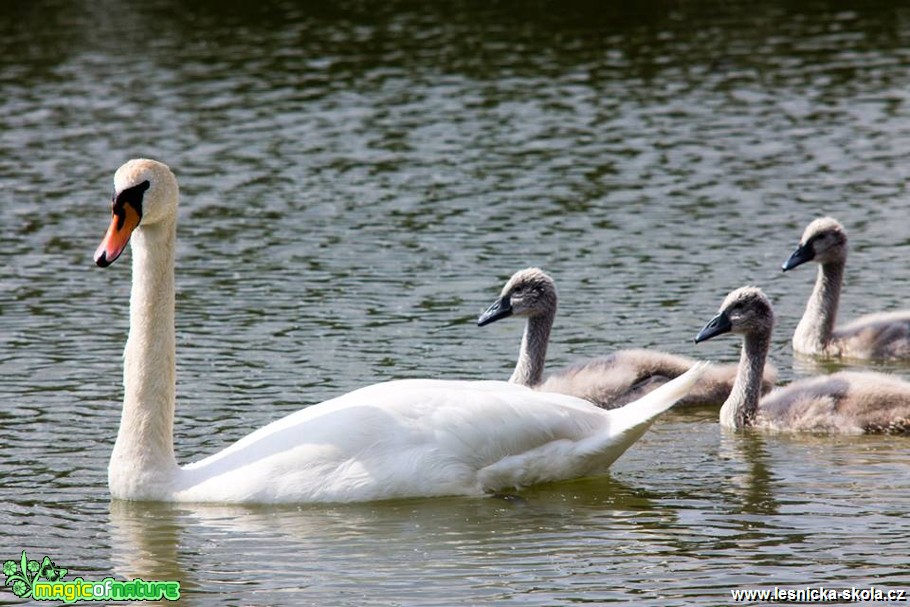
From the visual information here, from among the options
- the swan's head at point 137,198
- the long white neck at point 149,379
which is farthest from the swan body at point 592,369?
the swan's head at point 137,198

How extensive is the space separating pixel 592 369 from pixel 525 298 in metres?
0.85

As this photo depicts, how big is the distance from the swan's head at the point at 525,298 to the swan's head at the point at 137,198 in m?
3.48

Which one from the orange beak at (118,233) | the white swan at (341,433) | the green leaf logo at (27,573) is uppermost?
the orange beak at (118,233)

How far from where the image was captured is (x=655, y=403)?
1033 cm

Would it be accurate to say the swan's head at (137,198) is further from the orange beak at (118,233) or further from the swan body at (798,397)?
the swan body at (798,397)

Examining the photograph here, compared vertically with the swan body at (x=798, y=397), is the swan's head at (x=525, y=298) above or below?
above

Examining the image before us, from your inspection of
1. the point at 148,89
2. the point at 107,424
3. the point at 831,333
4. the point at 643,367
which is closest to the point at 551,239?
the point at 831,333

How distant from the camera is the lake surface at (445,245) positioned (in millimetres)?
9445

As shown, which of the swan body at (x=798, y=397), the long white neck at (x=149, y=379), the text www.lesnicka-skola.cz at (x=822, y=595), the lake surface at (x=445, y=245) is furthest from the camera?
the swan body at (x=798, y=397)

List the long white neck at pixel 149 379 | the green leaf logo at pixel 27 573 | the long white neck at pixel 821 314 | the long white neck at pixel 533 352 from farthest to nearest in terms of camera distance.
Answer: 1. the long white neck at pixel 821 314
2. the long white neck at pixel 533 352
3. the long white neck at pixel 149 379
4. the green leaf logo at pixel 27 573

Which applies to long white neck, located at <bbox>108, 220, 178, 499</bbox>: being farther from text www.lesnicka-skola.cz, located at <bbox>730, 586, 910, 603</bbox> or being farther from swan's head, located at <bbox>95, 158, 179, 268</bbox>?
text www.lesnicka-skola.cz, located at <bbox>730, 586, 910, 603</bbox>

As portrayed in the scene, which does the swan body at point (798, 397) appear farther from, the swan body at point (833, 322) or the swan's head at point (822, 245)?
the swan's head at point (822, 245)

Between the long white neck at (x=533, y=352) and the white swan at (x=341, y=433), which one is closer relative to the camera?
the white swan at (x=341, y=433)

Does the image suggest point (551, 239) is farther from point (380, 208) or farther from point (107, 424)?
point (107, 424)
